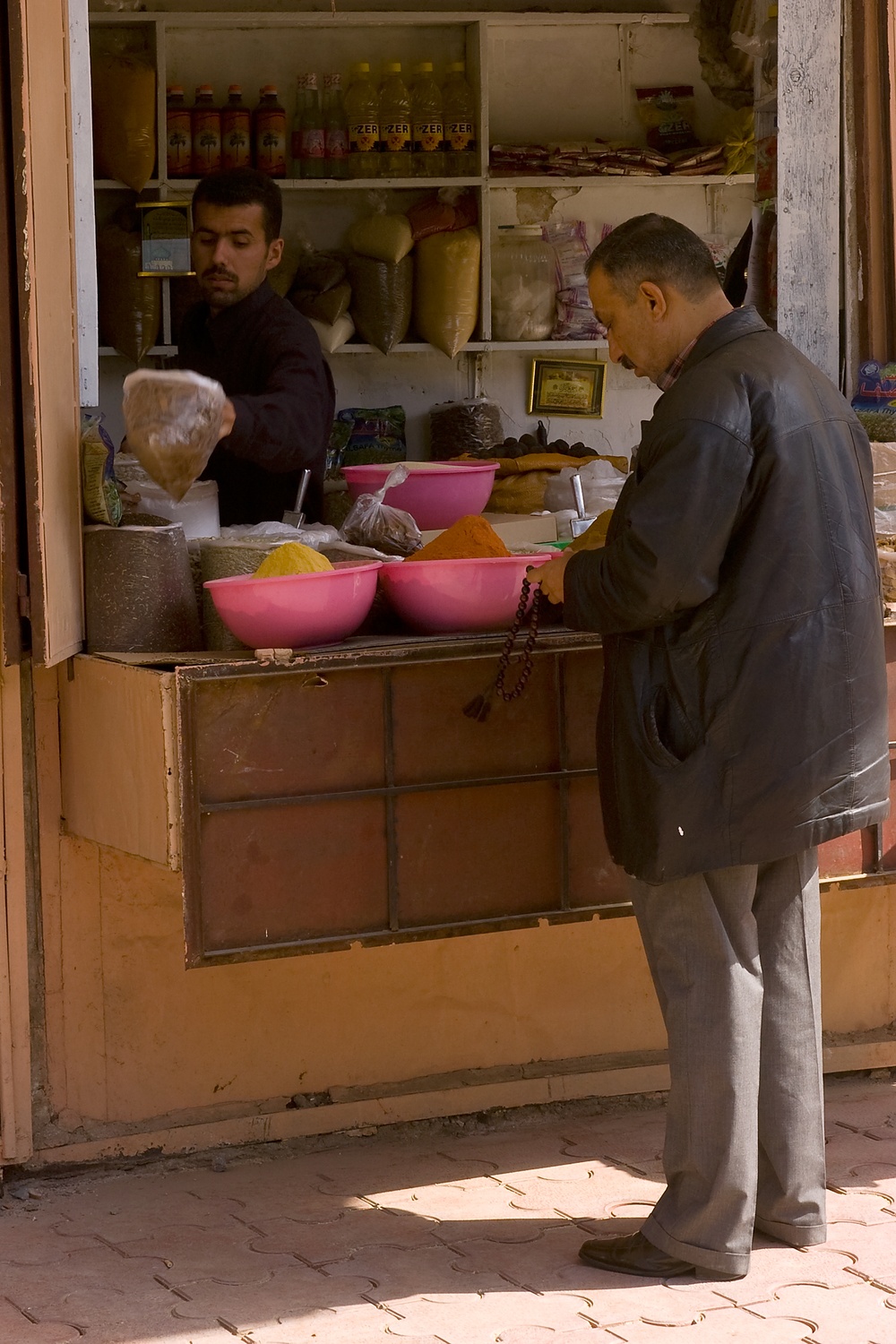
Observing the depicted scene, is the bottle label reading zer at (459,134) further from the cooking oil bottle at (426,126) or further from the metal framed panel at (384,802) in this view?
the metal framed panel at (384,802)

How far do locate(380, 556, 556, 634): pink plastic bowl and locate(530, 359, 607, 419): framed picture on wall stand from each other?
257 centimetres

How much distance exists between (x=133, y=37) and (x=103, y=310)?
82cm

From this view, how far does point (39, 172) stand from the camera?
230cm

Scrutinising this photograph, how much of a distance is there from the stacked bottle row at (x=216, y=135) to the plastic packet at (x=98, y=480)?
2257 mm

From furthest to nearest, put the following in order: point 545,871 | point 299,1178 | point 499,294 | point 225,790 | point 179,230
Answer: point 499,294 → point 179,230 → point 299,1178 → point 545,871 → point 225,790

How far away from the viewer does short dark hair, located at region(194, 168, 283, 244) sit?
296 cm

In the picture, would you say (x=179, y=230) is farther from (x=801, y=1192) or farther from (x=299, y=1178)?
(x=801, y=1192)

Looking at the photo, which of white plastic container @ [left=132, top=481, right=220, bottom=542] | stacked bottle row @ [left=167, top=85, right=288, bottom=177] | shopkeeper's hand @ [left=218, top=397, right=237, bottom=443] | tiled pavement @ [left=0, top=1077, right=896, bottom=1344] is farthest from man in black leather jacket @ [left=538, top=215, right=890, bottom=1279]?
stacked bottle row @ [left=167, top=85, right=288, bottom=177]

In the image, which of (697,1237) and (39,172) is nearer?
(697,1237)

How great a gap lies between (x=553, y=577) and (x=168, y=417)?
0.59 m

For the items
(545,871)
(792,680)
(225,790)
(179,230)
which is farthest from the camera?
(179,230)

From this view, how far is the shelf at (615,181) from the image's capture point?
4625 millimetres

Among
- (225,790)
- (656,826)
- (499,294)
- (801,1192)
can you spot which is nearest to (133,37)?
(499,294)

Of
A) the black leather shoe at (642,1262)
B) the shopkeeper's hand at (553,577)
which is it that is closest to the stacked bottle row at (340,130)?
the shopkeeper's hand at (553,577)
